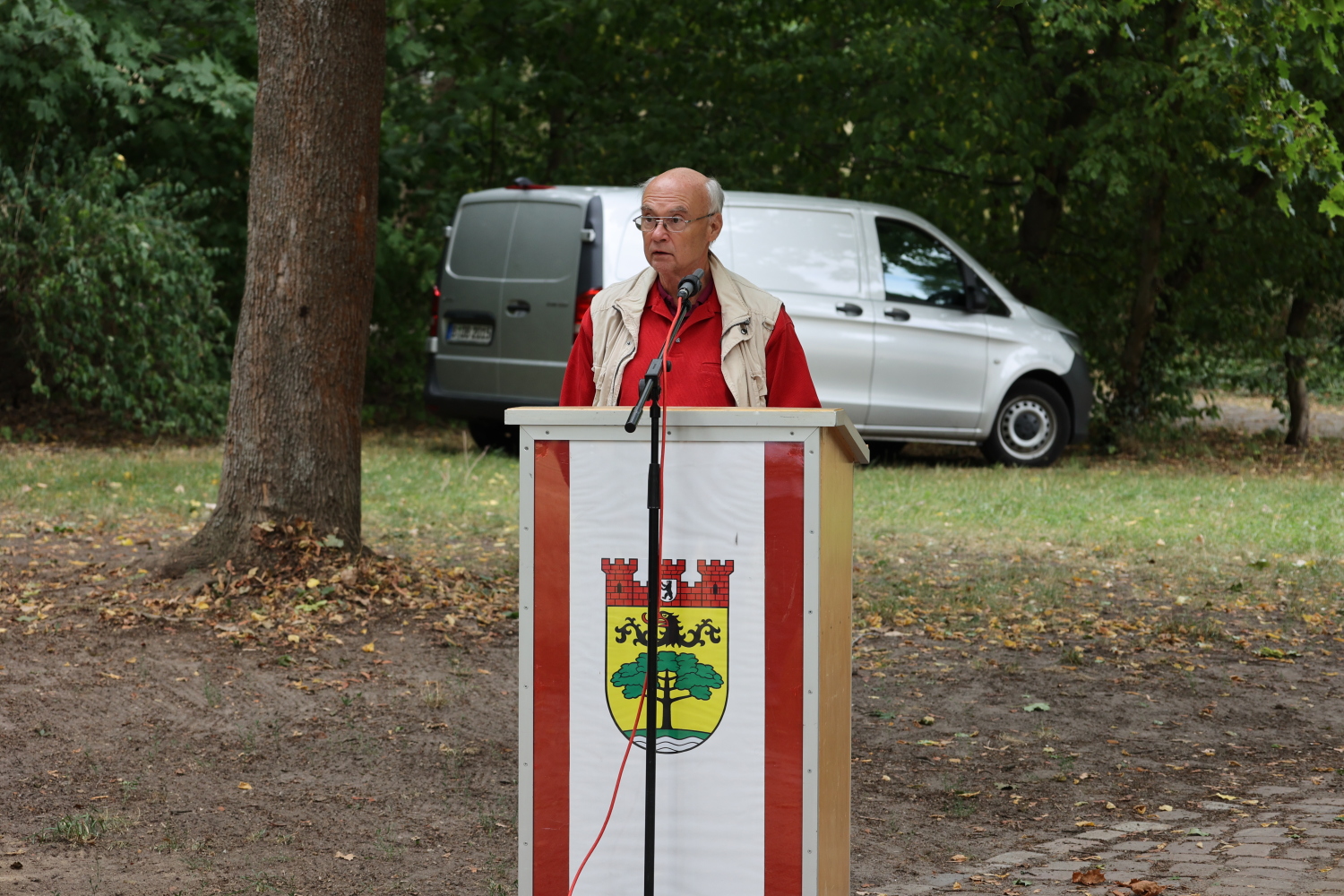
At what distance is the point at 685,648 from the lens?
2.80 m

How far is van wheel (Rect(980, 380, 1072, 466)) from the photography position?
43.9 feet

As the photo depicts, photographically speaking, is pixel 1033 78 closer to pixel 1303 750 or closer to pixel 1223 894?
pixel 1303 750

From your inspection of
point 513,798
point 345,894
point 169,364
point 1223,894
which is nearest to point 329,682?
point 513,798

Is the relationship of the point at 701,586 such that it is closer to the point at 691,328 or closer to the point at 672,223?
the point at 691,328

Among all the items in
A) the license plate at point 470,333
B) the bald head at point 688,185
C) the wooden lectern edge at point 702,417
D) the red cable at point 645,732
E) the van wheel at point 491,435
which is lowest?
the van wheel at point 491,435

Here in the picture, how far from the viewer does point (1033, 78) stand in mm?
13961

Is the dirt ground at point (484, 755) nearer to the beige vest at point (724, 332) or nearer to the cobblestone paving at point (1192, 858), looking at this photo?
the cobblestone paving at point (1192, 858)

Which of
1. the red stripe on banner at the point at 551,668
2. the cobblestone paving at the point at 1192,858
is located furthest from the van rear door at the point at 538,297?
the red stripe on banner at the point at 551,668

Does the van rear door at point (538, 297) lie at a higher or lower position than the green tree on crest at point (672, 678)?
higher

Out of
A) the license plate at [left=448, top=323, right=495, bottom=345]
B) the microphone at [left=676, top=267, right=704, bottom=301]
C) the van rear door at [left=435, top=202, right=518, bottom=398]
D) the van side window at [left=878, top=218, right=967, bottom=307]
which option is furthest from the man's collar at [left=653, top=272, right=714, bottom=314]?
the van side window at [left=878, top=218, right=967, bottom=307]

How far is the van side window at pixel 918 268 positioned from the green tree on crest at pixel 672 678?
1025cm

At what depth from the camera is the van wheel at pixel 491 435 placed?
13.6 meters

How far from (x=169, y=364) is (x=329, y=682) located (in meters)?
8.46

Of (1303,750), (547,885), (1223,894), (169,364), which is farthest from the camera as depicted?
(169,364)
